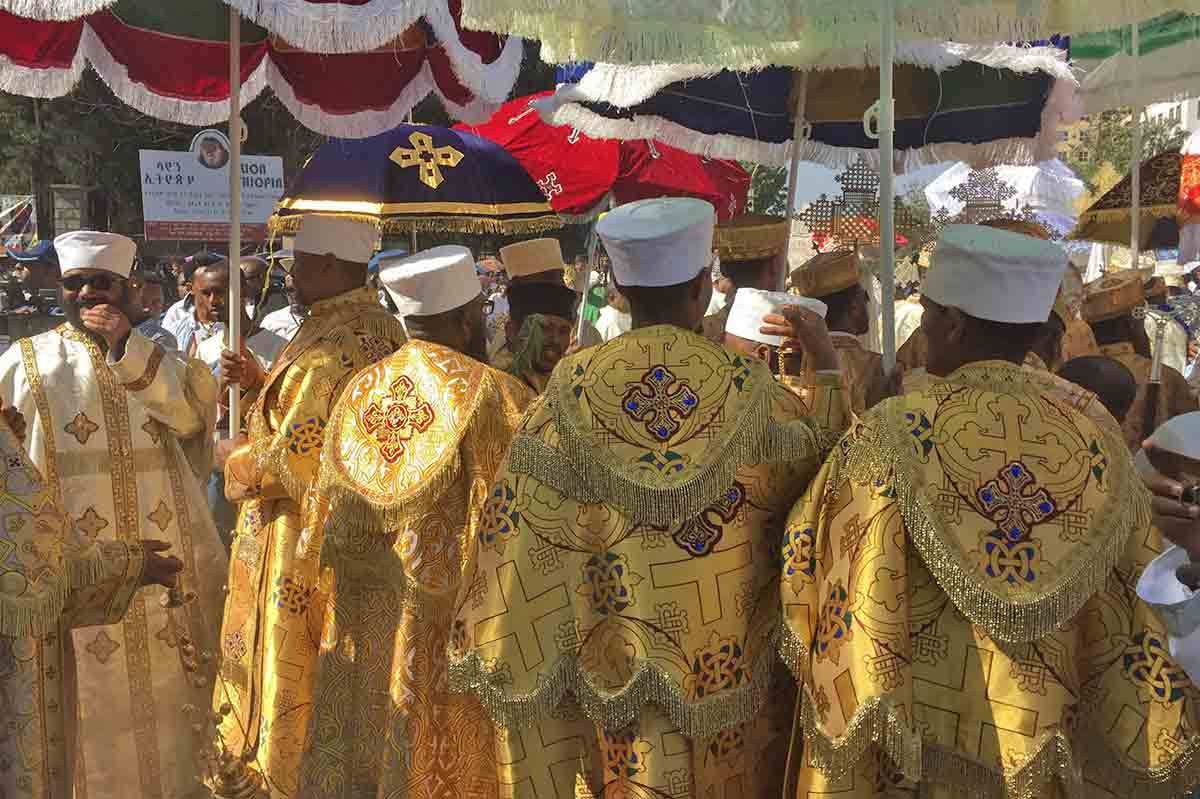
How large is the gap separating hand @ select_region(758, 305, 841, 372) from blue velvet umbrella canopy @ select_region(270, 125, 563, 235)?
2.47m

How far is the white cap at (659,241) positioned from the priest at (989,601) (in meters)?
0.60

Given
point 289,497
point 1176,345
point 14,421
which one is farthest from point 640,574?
point 1176,345

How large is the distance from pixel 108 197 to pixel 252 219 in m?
11.5

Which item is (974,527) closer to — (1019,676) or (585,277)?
(1019,676)

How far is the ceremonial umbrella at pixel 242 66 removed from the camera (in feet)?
15.5

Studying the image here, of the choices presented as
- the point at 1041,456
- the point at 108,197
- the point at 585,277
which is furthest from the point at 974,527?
the point at 108,197

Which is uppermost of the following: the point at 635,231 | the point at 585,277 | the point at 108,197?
the point at 635,231

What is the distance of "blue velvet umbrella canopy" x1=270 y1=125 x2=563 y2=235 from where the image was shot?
5.84 m

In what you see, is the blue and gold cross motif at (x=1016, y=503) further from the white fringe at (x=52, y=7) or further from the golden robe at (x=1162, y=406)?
the white fringe at (x=52, y=7)

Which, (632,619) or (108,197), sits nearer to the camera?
(632,619)

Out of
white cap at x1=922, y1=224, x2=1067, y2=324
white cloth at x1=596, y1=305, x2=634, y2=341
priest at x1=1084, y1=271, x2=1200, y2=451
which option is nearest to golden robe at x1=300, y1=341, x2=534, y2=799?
white cap at x1=922, y1=224, x2=1067, y2=324

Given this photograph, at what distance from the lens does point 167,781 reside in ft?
17.4

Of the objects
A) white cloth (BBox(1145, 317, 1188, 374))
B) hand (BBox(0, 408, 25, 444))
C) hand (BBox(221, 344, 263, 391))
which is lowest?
white cloth (BBox(1145, 317, 1188, 374))

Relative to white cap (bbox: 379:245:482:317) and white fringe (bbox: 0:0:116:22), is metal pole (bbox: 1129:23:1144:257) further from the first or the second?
white fringe (bbox: 0:0:116:22)
